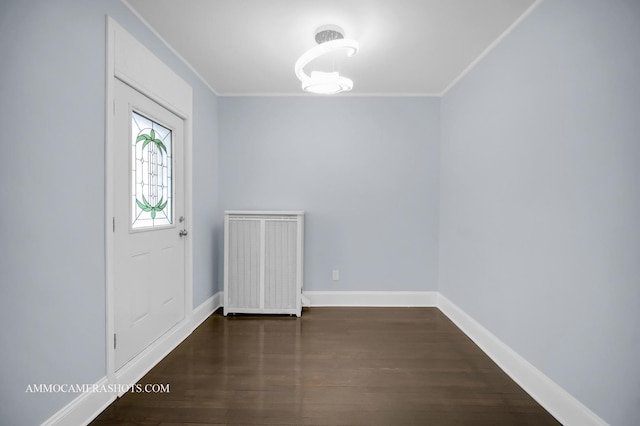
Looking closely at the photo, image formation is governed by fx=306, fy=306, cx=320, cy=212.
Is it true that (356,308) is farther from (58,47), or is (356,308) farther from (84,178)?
(58,47)

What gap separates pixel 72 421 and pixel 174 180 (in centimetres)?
177

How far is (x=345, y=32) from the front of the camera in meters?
2.33

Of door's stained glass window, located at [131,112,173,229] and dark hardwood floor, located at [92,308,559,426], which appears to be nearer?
dark hardwood floor, located at [92,308,559,426]

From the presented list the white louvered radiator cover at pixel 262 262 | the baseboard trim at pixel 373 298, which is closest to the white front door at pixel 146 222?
the white louvered radiator cover at pixel 262 262

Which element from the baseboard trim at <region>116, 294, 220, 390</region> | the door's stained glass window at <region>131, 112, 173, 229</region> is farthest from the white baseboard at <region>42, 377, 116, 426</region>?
the door's stained glass window at <region>131, 112, 173, 229</region>

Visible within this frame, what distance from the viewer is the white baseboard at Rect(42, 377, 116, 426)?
151 cm

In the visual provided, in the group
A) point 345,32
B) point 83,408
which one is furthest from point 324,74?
point 83,408

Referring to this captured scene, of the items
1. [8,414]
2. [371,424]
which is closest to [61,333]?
[8,414]

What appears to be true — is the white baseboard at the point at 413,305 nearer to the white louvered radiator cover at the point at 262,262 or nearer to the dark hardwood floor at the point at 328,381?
the dark hardwood floor at the point at 328,381

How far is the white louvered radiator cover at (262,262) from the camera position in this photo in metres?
3.35

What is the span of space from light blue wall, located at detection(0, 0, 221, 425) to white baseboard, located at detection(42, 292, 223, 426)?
64 millimetres

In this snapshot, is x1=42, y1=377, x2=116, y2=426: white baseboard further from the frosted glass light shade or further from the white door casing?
the frosted glass light shade

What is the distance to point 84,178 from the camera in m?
1.67

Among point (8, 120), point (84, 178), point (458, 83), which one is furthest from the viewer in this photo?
point (458, 83)
